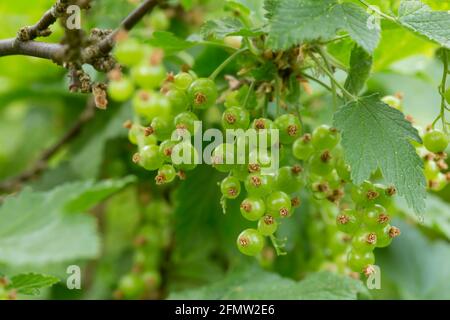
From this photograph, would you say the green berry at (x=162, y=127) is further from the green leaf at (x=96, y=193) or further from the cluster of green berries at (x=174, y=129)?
the green leaf at (x=96, y=193)

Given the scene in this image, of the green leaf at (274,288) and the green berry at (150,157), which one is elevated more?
the green berry at (150,157)

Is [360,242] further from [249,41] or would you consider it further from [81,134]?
[81,134]

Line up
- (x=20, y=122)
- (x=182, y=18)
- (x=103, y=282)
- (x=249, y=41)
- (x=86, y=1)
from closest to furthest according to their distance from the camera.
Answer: (x=86, y=1) < (x=249, y=41) < (x=103, y=282) < (x=182, y=18) < (x=20, y=122)

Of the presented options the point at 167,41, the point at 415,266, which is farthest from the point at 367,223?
the point at 415,266

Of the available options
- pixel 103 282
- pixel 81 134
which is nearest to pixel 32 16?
pixel 81 134

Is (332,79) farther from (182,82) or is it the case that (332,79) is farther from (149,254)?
(149,254)

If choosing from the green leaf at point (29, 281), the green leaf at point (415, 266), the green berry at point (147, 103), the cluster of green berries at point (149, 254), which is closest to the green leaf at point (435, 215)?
the green leaf at point (415, 266)
